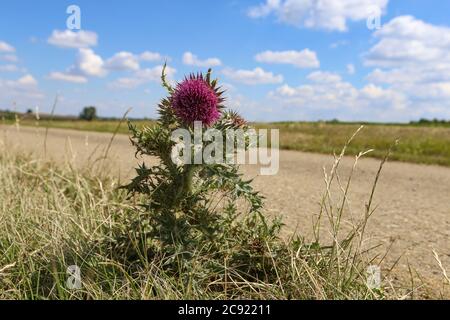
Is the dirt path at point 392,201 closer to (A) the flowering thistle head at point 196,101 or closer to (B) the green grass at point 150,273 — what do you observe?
(B) the green grass at point 150,273

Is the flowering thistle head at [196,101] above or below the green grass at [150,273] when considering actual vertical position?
above

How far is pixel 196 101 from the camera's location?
2.47 m

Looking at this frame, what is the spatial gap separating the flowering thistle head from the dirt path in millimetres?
1144

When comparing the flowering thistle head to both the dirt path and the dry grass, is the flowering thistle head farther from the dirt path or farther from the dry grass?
the dirt path

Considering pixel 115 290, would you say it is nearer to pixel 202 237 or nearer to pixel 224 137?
pixel 202 237

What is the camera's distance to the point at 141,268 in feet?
8.66

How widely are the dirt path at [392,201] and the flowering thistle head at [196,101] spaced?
3.75ft

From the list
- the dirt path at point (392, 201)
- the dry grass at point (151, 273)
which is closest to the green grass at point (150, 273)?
the dry grass at point (151, 273)

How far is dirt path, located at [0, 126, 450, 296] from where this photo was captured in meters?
3.87

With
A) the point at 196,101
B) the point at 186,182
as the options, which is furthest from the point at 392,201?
the point at 196,101

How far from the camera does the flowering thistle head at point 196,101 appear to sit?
246 cm

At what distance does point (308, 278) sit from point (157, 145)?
3.46 ft

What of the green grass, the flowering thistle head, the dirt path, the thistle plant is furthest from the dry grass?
the flowering thistle head
